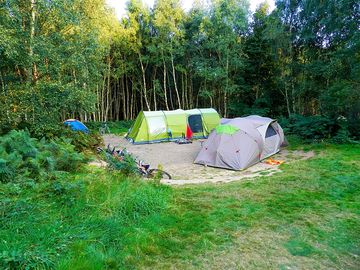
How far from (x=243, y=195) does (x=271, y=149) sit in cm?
458

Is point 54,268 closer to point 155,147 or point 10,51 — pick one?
point 10,51

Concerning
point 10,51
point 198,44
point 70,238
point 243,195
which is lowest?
point 243,195

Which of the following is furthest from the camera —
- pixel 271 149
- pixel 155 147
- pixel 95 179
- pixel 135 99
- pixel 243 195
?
pixel 135 99

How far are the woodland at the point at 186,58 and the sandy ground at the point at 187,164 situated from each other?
2.38 m

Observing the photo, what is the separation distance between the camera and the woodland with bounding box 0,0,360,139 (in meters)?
7.14

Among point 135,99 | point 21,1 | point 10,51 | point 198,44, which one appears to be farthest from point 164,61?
point 10,51

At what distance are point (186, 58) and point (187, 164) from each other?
12.1 m

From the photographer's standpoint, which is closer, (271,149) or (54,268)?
(54,268)

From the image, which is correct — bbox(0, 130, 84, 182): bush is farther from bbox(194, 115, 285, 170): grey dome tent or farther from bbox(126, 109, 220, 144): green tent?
bbox(126, 109, 220, 144): green tent

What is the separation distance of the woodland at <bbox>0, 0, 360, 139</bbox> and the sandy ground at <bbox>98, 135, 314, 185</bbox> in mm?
2376

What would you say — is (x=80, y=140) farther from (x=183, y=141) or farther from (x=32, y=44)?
(x=183, y=141)

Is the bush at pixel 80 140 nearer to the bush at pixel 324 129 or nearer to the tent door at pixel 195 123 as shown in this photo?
the tent door at pixel 195 123

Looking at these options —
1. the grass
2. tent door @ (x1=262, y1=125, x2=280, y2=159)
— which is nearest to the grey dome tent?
tent door @ (x1=262, y1=125, x2=280, y2=159)

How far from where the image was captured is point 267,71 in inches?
707
